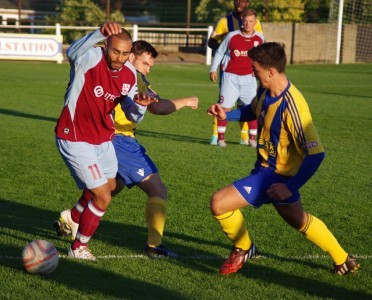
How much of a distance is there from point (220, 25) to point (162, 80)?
1314cm

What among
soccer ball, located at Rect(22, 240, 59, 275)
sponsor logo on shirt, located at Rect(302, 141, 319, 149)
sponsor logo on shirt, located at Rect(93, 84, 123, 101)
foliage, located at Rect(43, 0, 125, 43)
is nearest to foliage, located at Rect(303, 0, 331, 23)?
foliage, located at Rect(43, 0, 125, 43)

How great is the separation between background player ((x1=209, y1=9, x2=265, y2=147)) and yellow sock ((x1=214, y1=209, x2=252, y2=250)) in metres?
7.12

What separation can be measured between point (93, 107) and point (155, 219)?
1.18 meters

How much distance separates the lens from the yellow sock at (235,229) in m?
6.41

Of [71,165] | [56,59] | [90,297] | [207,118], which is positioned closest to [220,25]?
[207,118]

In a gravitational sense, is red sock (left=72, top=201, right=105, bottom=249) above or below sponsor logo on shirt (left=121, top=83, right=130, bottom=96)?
below

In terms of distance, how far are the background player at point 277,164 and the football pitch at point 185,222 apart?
28 centimetres

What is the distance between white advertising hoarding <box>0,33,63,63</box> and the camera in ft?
107

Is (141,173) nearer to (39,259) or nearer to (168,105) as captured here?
(168,105)

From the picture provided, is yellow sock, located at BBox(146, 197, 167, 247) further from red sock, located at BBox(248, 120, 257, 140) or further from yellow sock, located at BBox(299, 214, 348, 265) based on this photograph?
red sock, located at BBox(248, 120, 257, 140)

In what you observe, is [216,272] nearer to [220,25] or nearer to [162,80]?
[220,25]

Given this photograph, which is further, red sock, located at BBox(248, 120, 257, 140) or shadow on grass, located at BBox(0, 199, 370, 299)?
red sock, located at BBox(248, 120, 257, 140)

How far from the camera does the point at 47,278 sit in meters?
6.08

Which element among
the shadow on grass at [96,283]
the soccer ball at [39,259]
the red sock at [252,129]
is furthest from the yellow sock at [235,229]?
the red sock at [252,129]
